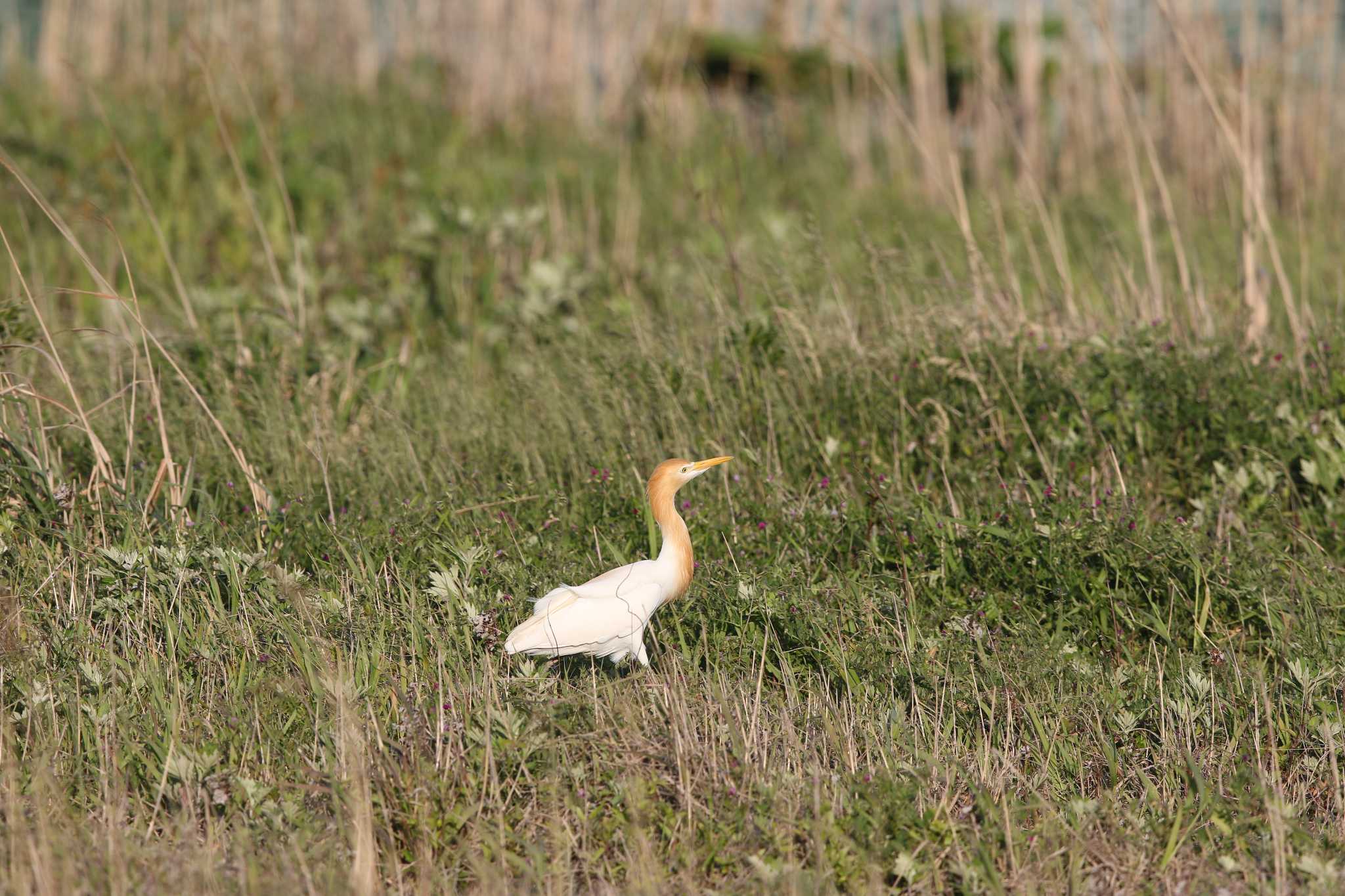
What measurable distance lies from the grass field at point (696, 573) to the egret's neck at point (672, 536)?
25 centimetres

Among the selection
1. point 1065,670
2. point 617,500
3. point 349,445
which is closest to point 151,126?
point 349,445

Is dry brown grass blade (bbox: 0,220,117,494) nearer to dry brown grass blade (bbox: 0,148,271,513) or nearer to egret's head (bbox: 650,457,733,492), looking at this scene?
dry brown grass blade (bbox: 0,148,271,513)

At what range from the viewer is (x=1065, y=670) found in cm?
300

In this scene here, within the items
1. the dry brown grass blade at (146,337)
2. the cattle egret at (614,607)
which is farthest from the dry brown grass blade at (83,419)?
the cattle egret at (614,607)

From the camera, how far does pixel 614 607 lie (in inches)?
106

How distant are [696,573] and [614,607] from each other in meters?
0.61

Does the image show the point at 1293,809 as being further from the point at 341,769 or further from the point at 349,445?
the point at 349,445

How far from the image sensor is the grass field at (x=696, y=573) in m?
2.43

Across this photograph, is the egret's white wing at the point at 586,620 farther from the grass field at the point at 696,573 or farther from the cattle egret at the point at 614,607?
the grass field at the point at 696,573

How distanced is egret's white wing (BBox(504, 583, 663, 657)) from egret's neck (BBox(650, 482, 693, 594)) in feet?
0.24

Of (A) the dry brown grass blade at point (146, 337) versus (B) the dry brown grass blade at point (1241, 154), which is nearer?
(A) the dry brown grass blade at point (146, 337)

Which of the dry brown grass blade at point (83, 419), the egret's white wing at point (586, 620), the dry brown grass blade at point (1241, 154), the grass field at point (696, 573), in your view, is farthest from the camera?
the dry brown grass blade at point (1241, 154)

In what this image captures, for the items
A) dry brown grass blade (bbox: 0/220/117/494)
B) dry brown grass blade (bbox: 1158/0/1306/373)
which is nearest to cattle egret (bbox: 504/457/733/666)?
dry brown grass blade (bbox: 0/220/117/494)

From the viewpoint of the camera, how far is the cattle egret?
8.84 ft
